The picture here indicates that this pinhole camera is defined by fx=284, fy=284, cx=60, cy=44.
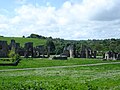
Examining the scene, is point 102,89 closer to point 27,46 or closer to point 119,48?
point 27,46

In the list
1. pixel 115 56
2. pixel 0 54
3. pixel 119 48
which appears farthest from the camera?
pixel 119 48

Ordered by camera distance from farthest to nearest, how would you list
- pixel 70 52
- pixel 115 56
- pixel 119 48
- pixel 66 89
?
pixel 119 48, pixel 70 52, pixel 115 56, pixel 66 89

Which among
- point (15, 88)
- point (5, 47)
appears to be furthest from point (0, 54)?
point (15, 88)

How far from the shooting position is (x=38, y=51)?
107m

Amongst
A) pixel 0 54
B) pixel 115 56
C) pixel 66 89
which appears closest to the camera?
pixel 66 89

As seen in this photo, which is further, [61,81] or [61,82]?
[61,81]

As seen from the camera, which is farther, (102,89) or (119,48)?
(119,48)

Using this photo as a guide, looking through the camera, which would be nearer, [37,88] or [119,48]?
[37,88]

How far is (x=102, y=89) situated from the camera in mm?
19156

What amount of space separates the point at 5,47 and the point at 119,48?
53.5 metres

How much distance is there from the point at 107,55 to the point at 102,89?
241 ft

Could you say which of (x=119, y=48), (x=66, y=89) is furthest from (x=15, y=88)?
(x=119, y=48)

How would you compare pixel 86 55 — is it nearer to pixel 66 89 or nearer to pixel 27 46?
pixel 27 46

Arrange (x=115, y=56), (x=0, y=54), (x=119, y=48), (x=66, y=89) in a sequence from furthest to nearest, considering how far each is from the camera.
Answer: (x=119, y=48)
(x=0, y=54)
(x=115, y=56)
(x=66, y=89)
